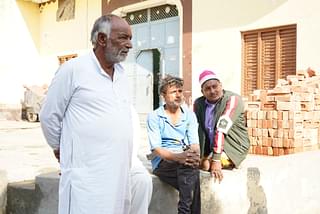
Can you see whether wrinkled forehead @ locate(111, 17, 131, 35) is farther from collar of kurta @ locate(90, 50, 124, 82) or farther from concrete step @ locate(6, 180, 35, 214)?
concrete step @ locate(6, 180, 35, 214)

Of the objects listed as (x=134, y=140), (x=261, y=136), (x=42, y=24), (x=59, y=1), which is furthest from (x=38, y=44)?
(x=134, y=140)

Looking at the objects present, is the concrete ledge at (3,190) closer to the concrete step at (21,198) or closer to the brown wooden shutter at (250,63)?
the concrete step at (21,198)

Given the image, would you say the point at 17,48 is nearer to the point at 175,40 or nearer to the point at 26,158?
the point at 175,40

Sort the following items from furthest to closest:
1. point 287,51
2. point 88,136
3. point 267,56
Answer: point 267,56 < point 287,51 < point 88,136

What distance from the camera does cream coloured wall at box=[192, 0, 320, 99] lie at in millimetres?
8836

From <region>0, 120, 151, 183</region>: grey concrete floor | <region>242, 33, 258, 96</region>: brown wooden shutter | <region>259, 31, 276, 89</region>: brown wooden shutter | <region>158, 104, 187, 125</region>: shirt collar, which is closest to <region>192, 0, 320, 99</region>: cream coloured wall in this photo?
<region>242, 33, 258, 96</region>: brown wooden shutter

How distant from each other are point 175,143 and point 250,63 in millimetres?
6382

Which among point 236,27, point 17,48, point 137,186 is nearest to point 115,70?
point 137,186

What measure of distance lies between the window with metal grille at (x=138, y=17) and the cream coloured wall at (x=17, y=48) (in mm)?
5300

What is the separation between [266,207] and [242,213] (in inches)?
15.9

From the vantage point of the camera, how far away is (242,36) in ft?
33.1

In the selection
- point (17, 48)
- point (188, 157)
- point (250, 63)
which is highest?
point (17, 48)

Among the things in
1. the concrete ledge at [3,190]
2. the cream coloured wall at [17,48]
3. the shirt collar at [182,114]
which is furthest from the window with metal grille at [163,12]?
the concrete ledge at [3,190]

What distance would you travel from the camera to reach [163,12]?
40.2 ft
